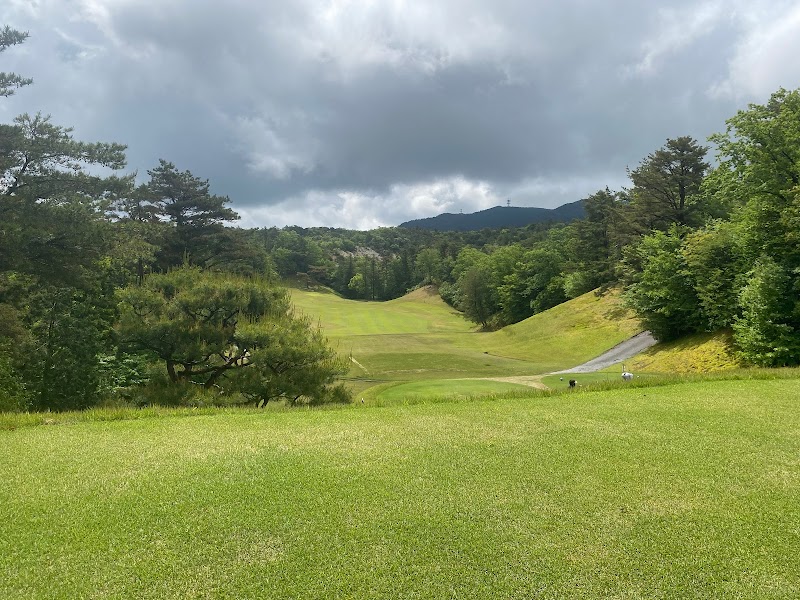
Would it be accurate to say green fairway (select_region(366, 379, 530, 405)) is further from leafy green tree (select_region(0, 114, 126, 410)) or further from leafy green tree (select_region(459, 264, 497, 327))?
leafy green tree (select_region(459, 264, 497, 327))

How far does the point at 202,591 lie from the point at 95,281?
19.0 meters

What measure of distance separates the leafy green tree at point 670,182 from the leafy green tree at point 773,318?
2148cm

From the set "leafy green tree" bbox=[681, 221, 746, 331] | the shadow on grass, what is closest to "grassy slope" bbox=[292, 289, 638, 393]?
"leafy green tree" bbox=[681, 221, 746, 331]

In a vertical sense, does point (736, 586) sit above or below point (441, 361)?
above

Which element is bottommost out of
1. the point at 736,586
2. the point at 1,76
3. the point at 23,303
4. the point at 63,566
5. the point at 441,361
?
the point at 441,361

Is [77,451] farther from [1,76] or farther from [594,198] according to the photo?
[594,198]

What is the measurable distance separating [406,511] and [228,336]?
1632 centimetres

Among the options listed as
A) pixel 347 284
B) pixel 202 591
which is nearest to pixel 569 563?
pixel 202 591

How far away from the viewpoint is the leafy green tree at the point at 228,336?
19.3 m

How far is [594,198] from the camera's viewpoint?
201 feet

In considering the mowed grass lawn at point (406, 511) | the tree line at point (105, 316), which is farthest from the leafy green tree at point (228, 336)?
the mowed grass lawn at point (406, 511)

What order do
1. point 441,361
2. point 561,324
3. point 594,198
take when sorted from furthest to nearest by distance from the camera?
Result: 1. point 594,198
2. point 561,324
3. point 441,361

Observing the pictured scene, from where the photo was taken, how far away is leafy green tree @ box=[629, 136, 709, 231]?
4144 centimetres

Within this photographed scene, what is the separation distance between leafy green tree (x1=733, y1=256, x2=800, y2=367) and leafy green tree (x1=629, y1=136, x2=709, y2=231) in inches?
846
